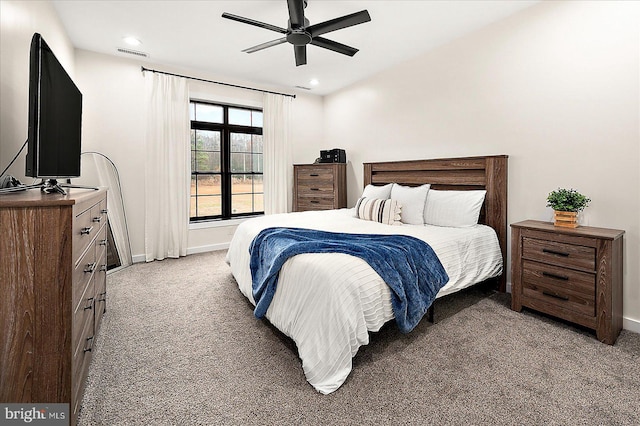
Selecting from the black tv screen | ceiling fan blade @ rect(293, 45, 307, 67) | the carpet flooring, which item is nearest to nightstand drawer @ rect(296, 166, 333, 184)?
ceiling fan blade @ rect(293, 45, 307, 67)

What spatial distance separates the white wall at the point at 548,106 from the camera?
2.38 metres

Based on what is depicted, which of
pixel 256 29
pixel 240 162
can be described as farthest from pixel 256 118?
pixel 256 29

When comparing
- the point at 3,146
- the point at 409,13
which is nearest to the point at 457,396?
the point at 3,146

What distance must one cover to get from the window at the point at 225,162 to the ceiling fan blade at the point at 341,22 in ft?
8.86

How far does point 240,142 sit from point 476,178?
3586 mm

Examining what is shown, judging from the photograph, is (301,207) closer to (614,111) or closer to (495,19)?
(495,19)

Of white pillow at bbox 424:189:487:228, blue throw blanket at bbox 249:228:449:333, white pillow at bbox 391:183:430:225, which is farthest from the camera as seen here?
white pillow at bbox 391:183:430:225

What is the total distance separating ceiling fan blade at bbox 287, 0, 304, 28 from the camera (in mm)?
2406

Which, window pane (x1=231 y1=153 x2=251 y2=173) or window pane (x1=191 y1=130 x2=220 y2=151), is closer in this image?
window pane (x1=191 y1=130 x2=220 y2=151)

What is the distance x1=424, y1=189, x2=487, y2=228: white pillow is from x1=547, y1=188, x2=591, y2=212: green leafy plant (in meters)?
0.63

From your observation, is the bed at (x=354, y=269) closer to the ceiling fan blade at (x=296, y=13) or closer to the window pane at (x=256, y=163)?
the ceiling fan blade at (x=296, y=13)

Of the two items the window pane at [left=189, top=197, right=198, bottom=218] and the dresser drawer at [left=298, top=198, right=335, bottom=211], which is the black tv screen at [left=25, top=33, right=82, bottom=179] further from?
the dresser drawer at [left=298, top=198, right=335, bottom=211]

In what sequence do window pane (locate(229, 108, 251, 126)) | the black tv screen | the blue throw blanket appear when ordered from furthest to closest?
window pane (locate(229, 108, 251, 126))
the blue throw blanket
the black tv screen

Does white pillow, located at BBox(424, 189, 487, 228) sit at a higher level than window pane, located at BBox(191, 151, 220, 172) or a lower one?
lower
